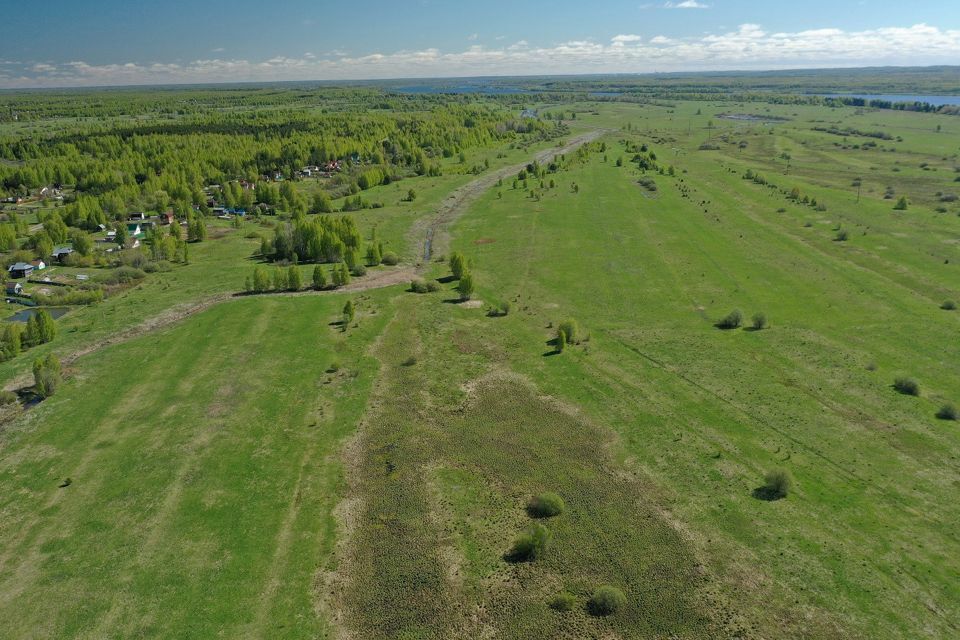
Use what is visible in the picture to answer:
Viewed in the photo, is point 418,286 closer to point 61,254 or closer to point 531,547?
point 531,547

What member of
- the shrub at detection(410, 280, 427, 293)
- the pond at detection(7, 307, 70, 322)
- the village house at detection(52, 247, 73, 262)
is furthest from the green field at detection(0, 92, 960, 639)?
the village house at detection(52, 247, 73, 262)

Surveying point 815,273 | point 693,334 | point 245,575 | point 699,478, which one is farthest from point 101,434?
point 815,273

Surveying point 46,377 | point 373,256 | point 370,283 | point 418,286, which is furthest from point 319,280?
point 46,377

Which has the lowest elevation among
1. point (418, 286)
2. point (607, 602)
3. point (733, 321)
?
point (607, 602)

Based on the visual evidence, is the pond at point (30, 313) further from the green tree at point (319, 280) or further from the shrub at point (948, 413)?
the shrub at point (948, 413)

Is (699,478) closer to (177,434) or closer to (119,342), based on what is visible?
(177,434)

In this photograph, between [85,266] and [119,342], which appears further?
[85,266]
